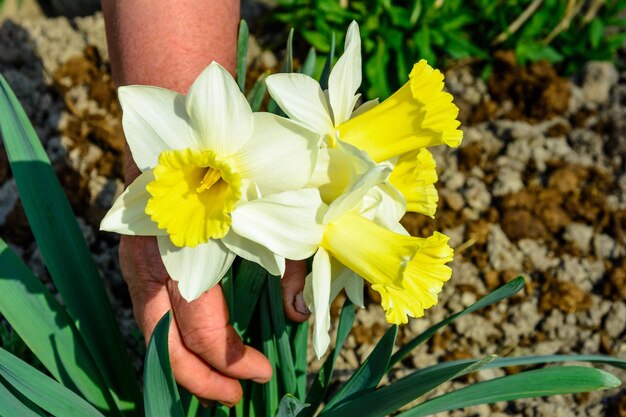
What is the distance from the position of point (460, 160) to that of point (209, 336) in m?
1.36

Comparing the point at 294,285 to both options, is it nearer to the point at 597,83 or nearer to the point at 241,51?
the point at 241,51

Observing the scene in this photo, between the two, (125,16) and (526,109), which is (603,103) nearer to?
(526,109)

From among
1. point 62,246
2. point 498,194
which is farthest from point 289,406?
point 498,194

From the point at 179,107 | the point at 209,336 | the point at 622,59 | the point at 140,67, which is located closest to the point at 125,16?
the point at 140,67

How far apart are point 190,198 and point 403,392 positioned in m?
0.44

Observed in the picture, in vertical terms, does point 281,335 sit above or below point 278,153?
below

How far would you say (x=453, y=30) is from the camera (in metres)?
2.39

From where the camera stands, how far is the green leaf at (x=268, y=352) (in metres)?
1.29

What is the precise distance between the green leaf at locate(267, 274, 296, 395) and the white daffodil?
0.25m

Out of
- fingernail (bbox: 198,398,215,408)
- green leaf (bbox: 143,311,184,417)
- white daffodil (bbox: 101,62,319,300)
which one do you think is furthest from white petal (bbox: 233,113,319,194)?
fingernail (bbox: 198,398,215,408)

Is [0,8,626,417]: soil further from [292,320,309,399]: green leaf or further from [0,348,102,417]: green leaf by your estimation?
[0,348,102,417]: green leaf

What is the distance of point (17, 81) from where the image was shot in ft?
7.78

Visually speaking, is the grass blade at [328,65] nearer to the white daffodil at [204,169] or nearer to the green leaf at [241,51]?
the green leaf at [241,51]

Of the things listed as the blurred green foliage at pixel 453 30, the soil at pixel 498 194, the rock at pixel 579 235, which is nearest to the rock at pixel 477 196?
the soil at pixel 498 194
